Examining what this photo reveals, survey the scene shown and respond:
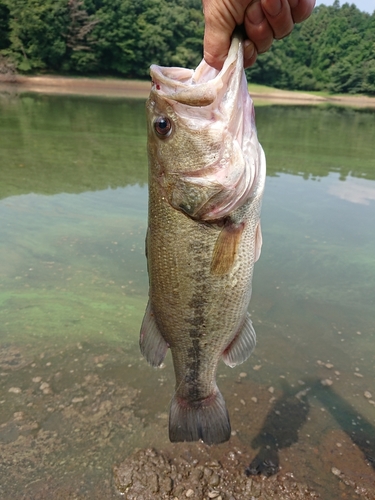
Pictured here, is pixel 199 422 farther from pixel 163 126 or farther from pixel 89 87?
pixel 89 87

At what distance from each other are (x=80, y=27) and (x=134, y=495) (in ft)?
176

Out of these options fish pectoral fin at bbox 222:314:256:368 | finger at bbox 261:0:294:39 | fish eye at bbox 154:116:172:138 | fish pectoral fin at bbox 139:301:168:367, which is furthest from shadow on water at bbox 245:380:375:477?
finger at bbox 261:0:294:39

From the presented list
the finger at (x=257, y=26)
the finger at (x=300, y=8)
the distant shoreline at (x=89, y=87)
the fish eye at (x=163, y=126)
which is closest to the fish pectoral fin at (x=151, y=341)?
the fish eye at (x=163, y=126)

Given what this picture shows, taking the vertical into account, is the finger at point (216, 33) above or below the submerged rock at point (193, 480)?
above

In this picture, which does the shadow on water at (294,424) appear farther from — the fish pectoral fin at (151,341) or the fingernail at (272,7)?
the fingernail at (272,7)

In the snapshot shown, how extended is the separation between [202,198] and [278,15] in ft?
2.67

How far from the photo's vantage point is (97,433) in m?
3.28

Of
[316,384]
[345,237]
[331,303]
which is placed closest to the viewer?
[316,384]

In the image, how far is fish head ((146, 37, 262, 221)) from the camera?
6.36ft

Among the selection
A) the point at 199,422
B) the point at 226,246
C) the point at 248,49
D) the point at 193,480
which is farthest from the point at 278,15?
the point at 193,480

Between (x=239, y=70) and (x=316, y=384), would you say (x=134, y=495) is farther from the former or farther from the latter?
(x=239, y=70)

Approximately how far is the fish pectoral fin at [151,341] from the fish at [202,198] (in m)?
0.08

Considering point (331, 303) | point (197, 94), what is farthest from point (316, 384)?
point (197, 94)

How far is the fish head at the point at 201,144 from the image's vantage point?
6.36 feet
